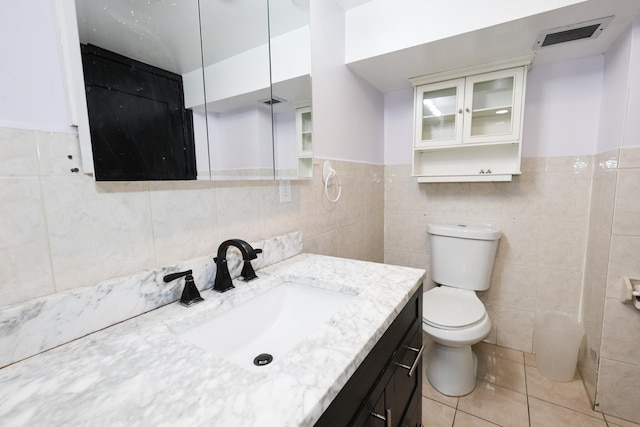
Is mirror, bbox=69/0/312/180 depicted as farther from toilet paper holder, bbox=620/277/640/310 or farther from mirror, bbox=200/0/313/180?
toilet paper holder, bbox=620/277/640/310

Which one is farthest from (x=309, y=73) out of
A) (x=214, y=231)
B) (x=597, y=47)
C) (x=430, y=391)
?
(x=430, y=391)

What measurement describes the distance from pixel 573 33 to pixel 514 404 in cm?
186

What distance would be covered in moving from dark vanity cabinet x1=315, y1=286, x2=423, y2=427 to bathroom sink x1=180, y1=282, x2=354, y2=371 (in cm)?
19

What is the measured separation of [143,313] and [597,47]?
2.32m

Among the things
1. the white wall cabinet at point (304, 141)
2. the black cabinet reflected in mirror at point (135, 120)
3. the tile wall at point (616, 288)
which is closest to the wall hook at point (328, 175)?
the white wall cabinet at point (304, 141)

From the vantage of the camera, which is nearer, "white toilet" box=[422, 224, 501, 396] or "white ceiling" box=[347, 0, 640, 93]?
"white ceiling" box=[347, 0, 640, 93]

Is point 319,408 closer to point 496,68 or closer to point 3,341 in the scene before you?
point 3,341

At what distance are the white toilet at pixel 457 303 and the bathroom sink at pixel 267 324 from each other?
817 millimetres

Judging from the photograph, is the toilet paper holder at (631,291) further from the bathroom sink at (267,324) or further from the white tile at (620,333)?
the bathroom sink at (267,324)

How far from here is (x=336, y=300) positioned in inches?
36.1

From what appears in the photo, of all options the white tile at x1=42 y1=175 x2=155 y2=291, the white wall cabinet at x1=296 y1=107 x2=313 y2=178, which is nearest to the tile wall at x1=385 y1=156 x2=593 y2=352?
the white wall cabinet at x1=296 y1=107 x2=313 y2=178

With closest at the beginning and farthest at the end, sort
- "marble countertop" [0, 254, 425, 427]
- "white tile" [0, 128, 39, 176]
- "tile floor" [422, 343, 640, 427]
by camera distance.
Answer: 1. "marble countertop" [0, 254, 425, 427]
2. "white tile" [0, 128, 39, 176]
3. "tile floor" [422, 343, 640, 427]

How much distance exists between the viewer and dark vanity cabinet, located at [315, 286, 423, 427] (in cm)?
56

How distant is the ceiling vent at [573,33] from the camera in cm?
121
